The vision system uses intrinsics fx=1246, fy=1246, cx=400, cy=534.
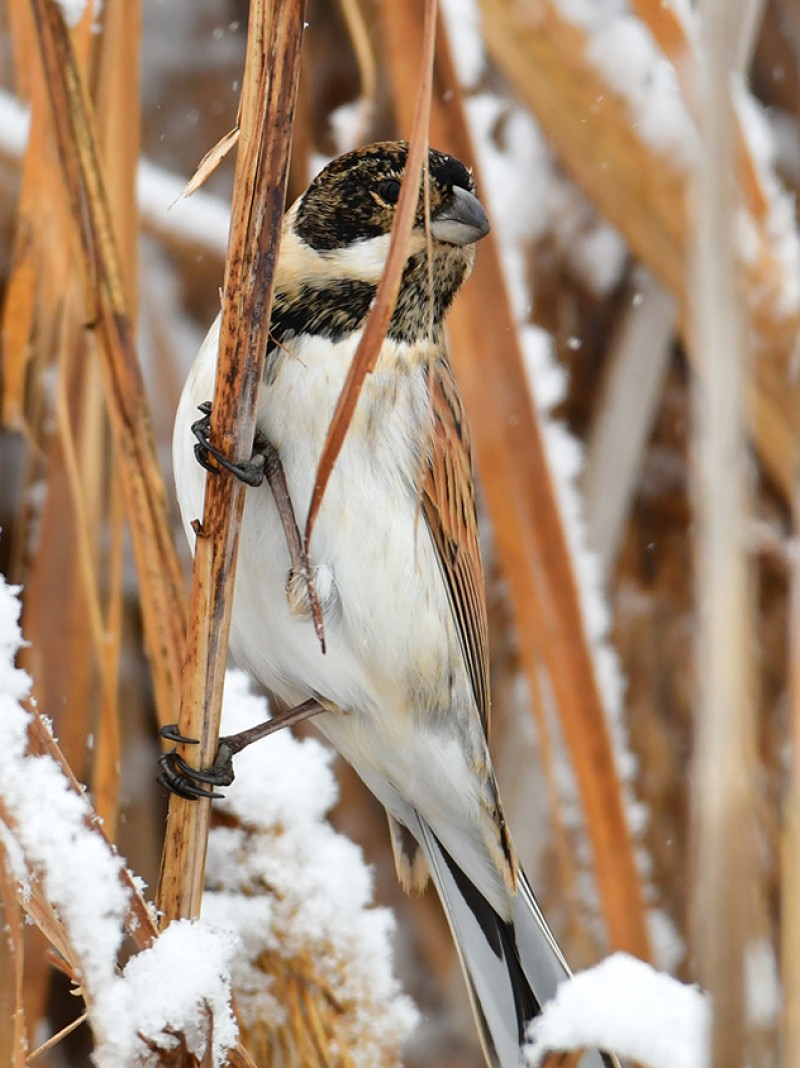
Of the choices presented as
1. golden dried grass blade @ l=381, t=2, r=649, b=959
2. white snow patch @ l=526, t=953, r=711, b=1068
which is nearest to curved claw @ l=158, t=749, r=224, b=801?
white snow patch @ l=526, t=953, r=711, b=1068

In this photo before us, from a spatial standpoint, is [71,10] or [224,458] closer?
[224,458]

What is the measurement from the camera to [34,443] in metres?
1.85

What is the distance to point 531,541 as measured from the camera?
1817 millimetres

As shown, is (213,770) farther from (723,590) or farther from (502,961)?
(723,590)

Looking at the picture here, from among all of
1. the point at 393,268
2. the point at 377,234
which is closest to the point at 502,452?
the point at 377,234

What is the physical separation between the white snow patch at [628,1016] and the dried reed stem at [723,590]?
44 centimetres

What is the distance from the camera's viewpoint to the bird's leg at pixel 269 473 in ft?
3.72

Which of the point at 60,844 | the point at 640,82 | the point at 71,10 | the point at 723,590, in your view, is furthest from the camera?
the point at 640,82

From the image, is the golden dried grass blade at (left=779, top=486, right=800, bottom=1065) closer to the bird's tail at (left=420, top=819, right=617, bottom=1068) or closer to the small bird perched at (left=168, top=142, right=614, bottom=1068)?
the small bird perched at (left=168, top=142, right=614, bottom=1068)

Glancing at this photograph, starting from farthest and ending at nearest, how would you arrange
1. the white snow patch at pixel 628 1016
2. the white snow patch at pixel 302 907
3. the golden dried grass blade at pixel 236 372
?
the white snow patch at pixel 302 907 → the white snow patch at pixel 628 1016 → the golden dried grass blade at pixel 236 372

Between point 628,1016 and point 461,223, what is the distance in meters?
0.92

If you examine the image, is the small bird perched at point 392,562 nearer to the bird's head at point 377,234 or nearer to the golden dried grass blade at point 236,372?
the bird's head at point 377,234

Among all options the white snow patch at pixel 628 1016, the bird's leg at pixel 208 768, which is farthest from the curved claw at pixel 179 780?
the white snow patch at pixel 628 1016

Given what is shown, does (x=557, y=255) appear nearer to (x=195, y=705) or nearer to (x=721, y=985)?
(x=195, y=705)
